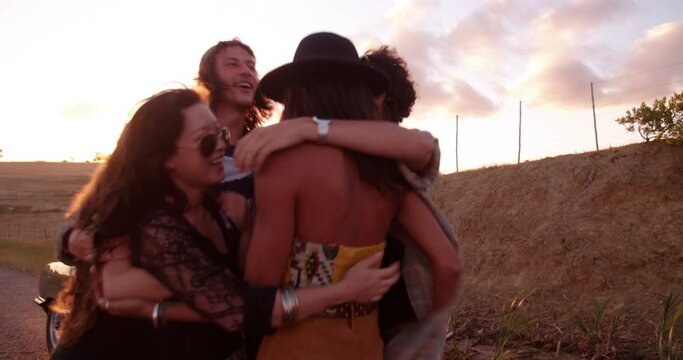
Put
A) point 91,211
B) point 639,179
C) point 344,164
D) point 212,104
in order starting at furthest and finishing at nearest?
point 639,179
point 212,104
point 91,211
point 344,164

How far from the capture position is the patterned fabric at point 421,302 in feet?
7.27

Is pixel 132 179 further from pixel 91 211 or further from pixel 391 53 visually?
pixel 391 53

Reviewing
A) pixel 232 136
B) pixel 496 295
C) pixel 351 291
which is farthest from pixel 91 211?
pixel 496 295

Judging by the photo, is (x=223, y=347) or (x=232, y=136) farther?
(x=232, y=136)

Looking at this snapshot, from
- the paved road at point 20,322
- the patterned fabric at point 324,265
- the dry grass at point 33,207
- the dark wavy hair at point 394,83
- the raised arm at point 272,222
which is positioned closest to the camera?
the raised arm at point 272,222

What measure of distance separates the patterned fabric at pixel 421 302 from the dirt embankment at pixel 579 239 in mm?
4556

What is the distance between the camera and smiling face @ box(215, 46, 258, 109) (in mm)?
3383

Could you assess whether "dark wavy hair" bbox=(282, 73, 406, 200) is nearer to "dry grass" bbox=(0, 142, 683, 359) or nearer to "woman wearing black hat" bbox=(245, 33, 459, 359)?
"woman wearing black hat" bbox=(245, 33, 459, 359)

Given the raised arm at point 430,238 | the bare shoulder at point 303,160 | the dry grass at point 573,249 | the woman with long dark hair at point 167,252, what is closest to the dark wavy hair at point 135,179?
the woman with long dark hair at point 167,252

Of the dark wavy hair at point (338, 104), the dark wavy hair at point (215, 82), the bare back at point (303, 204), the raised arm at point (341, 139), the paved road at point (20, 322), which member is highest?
the dark wavy hair at point (215, 82)

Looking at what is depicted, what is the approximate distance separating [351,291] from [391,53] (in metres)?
1.54

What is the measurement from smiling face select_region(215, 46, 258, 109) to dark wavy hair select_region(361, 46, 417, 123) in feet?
2.43

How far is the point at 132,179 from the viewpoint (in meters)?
2.04

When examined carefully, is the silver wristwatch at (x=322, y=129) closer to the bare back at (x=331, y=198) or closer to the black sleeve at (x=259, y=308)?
the bare back at (x=331, y=198)
